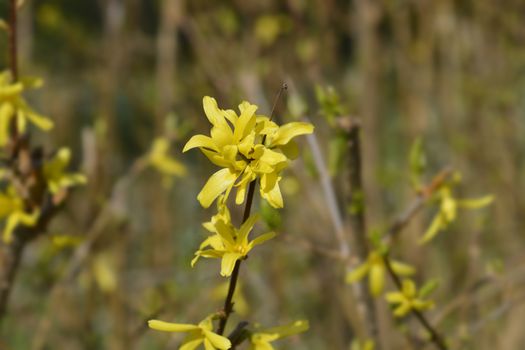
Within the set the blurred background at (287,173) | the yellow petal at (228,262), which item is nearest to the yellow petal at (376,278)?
the blurred background at (287,173)

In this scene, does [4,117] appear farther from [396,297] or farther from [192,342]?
[396,297]

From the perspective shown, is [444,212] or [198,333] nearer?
[198,333]

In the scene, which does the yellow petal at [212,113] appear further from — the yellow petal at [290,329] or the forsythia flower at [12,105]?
the forsythia flower at [12,105]

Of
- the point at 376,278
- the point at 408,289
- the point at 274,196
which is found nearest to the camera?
the point at 274,196

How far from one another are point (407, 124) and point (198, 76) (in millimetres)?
1037

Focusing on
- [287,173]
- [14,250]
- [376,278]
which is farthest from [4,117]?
[287,173]

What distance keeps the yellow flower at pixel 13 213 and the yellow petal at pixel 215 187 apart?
18.2 inches

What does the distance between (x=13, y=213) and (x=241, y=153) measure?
51 cm

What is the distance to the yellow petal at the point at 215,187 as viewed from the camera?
60 centimetres

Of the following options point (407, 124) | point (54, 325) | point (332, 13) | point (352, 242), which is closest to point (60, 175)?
point (352, 242)

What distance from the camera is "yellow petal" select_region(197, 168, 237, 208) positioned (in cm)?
60

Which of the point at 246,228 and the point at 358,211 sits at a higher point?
the point at 358,211

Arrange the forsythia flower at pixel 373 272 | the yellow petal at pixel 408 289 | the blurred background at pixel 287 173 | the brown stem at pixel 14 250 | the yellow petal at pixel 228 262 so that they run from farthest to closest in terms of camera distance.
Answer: the blurred background at pixel 287 173 → the brown stem at pixel 14 250 → the forsythia flower at pixel 373 272 → the yellow petal at pixel 408 289 → the yellow petal at pixel 228 262

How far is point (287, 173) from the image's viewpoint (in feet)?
6.50
